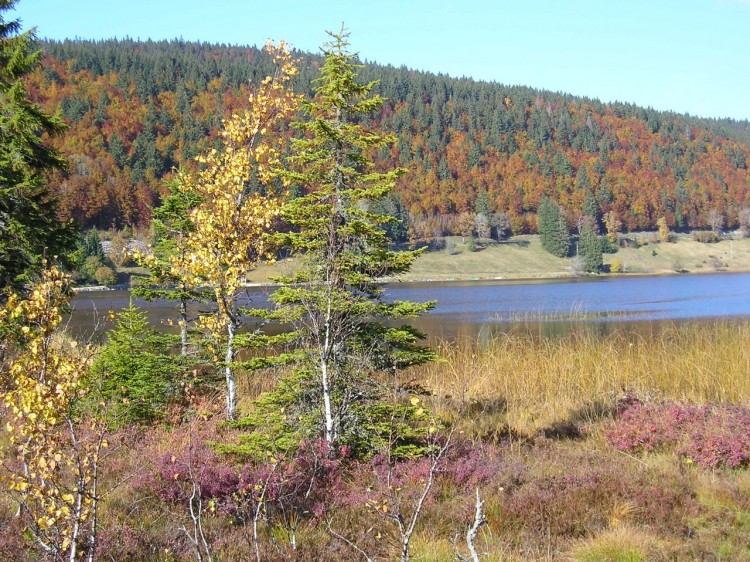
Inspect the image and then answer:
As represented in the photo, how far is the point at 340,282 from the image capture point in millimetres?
8359

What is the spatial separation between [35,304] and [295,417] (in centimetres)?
345

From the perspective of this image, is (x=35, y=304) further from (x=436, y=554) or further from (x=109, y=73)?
(x=109, y=73)

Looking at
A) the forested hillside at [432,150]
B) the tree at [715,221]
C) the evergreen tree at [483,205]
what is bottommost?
the tree at [715,221]

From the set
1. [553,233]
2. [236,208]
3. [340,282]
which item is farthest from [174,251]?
[553,233]

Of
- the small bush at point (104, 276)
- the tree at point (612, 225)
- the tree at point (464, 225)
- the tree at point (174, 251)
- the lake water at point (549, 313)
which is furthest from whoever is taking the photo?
the tree at point (612, 225)

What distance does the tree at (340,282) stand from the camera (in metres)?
8.05

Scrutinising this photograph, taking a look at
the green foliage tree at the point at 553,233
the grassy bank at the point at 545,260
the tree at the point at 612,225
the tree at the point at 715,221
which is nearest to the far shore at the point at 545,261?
the grassy bank at the point at 545,260

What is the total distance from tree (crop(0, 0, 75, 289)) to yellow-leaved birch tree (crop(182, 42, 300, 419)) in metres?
4.20

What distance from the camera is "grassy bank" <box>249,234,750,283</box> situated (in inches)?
4232

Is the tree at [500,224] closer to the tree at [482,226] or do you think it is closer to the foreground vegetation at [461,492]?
the tree at [482,226]

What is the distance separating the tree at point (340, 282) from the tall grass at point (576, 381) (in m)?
2.87

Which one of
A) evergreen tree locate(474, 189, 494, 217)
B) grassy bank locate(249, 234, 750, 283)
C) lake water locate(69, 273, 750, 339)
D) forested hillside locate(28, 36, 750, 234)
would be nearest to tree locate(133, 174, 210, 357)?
lake water locate(69, 273, 750, 339)

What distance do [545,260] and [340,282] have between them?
117m

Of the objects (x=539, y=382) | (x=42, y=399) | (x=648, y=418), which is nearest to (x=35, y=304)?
(x=42, y=399)
